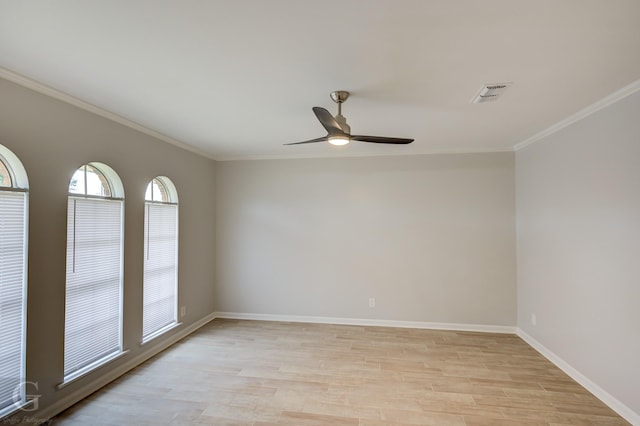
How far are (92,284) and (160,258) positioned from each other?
0.98 m

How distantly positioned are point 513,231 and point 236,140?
4.20 m

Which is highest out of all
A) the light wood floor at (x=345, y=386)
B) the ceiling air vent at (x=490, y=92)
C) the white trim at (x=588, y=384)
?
the ceiling air vent at (x=490, y=92)

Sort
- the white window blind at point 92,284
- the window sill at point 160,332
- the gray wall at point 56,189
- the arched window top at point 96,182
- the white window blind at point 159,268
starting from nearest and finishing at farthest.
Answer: the gray wall at point 56,189 → the white window blind at point 92,284 → the arched window top at point 96,182 → the window sill at point 160,332 → the white window blind at point 159,268

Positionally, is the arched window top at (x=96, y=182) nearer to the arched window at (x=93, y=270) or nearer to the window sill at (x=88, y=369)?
the arched window at (x=93, y=270)

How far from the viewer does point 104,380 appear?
2879 millimetres

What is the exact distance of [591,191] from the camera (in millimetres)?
2811

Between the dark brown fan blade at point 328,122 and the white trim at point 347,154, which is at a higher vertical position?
the white trim at point 347,154

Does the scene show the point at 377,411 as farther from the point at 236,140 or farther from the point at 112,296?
the point at 236,140

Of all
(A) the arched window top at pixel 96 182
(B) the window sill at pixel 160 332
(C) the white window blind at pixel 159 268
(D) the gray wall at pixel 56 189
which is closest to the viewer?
(D) the gray wall at pixel 56 189

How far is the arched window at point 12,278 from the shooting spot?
2100mm

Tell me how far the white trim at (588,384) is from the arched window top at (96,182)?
502 cm

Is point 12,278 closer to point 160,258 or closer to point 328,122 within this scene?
point 160,258

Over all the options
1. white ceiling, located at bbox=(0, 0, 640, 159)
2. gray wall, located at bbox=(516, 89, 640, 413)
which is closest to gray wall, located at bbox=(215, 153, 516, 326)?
gray wall, located at bbox=(516, 89, 640, 413)

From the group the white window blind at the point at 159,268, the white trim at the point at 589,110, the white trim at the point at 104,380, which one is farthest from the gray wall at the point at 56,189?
the white trim at the point at 589,110
